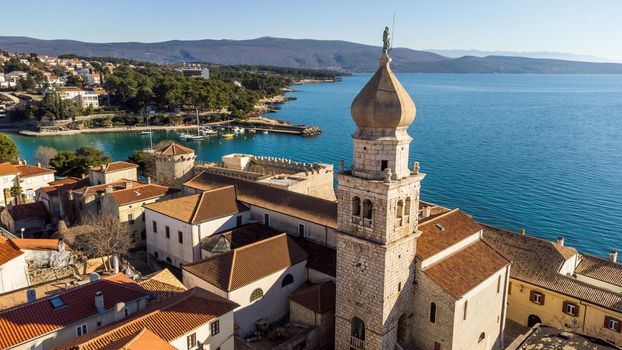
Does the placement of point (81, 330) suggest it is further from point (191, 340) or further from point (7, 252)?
point (7, 252)

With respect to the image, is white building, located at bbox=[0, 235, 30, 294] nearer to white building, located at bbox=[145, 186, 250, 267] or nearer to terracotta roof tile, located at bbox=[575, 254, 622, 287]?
white building, located at bbox=[145, 186, 250, 267]

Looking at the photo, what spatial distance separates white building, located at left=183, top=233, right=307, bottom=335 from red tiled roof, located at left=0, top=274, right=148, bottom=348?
3.43 m

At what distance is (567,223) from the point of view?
48625 mm

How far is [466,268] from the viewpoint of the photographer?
21797 millimetres

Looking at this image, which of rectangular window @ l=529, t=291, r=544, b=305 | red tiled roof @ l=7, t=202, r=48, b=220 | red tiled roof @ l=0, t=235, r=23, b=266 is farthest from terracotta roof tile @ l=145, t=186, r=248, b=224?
rectangular window @ l=529, t=291, r=544, b=305

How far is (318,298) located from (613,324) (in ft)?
47.6

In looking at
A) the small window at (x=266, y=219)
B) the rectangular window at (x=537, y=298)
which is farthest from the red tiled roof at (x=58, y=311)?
the rectangular window at (x=537, y=298)

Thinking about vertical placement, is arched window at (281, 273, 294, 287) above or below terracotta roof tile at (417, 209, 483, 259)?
below

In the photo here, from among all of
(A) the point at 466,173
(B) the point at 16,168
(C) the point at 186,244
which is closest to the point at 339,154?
(A) the point at 466,173

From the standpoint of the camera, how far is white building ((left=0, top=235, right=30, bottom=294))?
966 inches

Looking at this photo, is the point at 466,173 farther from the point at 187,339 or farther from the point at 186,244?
the point at 187,339

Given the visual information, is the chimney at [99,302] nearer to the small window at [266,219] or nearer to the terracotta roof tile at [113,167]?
the small window at [266,219]

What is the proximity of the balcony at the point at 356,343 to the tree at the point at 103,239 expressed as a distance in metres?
16.8

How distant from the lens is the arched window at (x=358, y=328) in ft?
67.0
